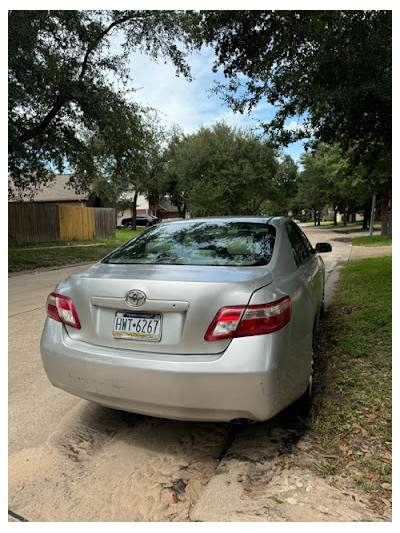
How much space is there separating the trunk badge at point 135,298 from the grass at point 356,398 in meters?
1.49

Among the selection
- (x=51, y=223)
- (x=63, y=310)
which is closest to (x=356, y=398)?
(x=63, y=310)

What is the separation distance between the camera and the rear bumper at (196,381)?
221 centimetres

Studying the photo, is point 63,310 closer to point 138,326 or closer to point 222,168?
point 138,326

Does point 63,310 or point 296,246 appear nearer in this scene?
point 63,310

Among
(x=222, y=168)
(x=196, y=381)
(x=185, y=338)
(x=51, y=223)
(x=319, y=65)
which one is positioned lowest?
(x=196, y=381)

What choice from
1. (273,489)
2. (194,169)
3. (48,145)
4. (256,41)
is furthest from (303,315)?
(194,169)

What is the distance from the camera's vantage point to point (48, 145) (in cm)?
1367

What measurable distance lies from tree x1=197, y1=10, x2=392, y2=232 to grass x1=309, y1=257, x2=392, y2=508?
10.5 ft

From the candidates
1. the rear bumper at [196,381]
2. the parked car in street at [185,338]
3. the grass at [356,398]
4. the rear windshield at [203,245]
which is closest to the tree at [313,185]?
the grass at [356,398]

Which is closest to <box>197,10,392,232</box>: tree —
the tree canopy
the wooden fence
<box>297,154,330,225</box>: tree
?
the tree canopy

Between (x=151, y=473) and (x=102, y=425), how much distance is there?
2.46 ft

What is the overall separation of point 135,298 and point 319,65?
571cm

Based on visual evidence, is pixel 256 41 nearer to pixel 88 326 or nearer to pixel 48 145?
pixel 88 326

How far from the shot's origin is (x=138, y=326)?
2.41m
